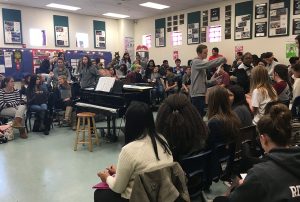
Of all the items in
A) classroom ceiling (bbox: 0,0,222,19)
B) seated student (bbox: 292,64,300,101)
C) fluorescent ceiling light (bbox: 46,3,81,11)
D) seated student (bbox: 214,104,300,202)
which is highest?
classroom ceiling (bbox: 0,0,222,19)

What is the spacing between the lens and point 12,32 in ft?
33.2

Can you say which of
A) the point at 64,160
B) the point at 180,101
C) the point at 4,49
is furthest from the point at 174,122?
the point at 4,49

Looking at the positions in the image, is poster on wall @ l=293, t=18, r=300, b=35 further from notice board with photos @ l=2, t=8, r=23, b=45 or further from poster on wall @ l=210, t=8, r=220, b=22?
notice board with photos @ l=2, t=8, r=23, b=45

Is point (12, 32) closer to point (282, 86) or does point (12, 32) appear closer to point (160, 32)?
point (160, 32)

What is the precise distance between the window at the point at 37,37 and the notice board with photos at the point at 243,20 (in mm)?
7061

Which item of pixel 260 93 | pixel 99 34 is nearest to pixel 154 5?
pixel 99 34

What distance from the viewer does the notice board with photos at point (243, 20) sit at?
964cm

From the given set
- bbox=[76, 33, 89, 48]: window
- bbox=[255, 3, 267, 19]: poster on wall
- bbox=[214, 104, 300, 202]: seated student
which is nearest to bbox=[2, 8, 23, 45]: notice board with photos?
bbox=[76, 33, 89, 48]: window

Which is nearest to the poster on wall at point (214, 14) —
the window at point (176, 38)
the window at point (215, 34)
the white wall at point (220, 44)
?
the white wall at point (220, 44)

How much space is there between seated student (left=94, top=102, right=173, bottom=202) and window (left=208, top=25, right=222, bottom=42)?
9.39 meters

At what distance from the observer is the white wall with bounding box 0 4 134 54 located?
10477 mm

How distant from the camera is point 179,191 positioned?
1784mm

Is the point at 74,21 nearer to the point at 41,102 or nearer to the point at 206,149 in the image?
the point at 41,102

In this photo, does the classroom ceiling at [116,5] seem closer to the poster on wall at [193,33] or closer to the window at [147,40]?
the poster on wall at [193,33]
